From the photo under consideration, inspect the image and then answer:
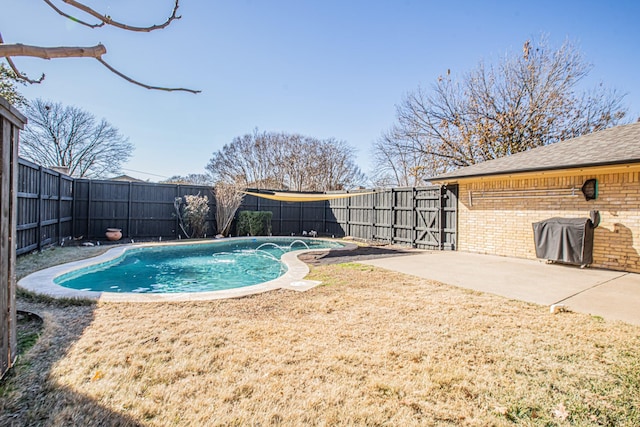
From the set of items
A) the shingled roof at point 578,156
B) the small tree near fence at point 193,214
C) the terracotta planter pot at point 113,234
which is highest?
the shingled roof at point 578,156

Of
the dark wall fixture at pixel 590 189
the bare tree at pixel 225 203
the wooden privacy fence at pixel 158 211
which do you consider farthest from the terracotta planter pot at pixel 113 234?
the dark wall fixture at pixel 590 189

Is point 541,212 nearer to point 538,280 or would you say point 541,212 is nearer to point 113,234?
point 538,280

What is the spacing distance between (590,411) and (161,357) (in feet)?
10.2

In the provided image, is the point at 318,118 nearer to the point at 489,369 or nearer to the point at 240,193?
the point at 240,193

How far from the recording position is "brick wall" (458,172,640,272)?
6.75 m

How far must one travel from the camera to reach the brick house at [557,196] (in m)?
6.72

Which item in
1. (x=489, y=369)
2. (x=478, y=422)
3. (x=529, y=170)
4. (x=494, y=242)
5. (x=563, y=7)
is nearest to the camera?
(x=478, y=422)

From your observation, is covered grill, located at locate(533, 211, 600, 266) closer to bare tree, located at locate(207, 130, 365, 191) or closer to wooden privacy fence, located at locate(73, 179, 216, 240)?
wooden privacy fence, located at locate(73, 179, 216, 240)

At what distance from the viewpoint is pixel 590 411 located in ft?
6.79

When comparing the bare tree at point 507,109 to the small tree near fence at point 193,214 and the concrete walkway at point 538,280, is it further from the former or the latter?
the small tree near fence at point 193,214

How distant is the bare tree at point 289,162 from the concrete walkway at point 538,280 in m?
16.5

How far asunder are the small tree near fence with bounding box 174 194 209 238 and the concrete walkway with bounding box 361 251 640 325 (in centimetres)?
782

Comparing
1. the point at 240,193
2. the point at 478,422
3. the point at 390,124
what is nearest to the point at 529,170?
the point at 478,422

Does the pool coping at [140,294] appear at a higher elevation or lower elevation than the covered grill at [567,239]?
lower
